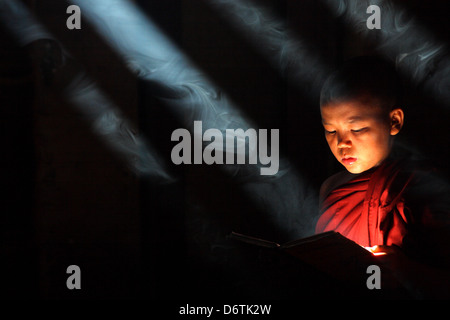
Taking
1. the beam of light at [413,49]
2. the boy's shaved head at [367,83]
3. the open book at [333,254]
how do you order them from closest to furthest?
the open book at [333,254] < the boy's shaved head at [367,83] < the beam of light at [413,49]

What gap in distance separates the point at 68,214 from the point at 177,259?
1.11 metres

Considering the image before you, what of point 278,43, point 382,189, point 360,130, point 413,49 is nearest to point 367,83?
point 360,130

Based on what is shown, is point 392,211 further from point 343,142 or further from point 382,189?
point 343,142

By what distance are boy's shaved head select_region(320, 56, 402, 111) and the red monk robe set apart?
1.14 ft

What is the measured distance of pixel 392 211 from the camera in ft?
7.15

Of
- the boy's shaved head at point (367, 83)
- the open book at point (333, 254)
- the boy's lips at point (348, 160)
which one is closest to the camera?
Result: the open book at point (333, 254)

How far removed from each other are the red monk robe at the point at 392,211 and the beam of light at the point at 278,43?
177cm

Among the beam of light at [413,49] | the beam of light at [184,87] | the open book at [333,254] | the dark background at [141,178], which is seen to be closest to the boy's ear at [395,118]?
the open book at [333,254]

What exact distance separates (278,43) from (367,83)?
2015 mm

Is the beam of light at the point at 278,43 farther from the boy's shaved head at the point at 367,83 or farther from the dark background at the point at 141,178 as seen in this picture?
the boy's shaved head at the point at 367,83

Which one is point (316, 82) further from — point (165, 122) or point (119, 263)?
point (119, 263)

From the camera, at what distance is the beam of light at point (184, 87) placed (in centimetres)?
413

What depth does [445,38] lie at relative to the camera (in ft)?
12.1

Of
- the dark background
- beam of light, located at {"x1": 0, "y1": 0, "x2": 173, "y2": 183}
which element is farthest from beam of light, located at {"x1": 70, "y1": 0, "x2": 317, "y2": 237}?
beam of light, located at {"x1": 0, "y1": 0, "x2": 173, "y2": 183}
